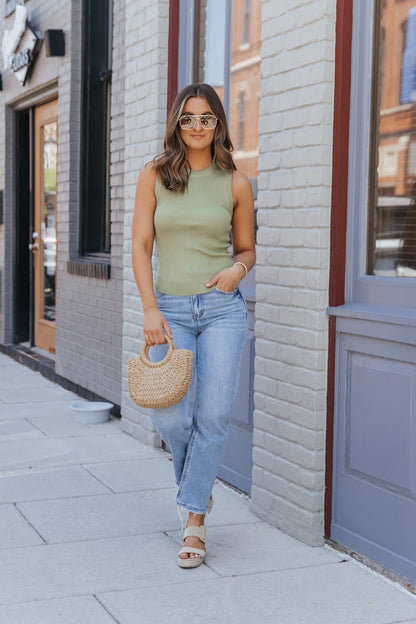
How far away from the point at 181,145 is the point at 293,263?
76cm

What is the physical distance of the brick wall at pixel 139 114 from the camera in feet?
19.0

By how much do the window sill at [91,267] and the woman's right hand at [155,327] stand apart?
3.30m

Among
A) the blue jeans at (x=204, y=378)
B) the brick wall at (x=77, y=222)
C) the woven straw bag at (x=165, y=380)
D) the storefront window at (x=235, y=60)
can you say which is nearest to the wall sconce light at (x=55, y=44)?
the brick wall at (x=77, y=222)

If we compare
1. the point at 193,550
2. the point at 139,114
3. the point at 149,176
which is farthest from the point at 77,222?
the point at 193,550

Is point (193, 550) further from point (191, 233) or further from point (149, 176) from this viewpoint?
point (149, 176)

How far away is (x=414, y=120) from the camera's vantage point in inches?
144

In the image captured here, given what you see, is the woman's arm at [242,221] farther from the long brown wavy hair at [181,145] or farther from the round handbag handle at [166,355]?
the round handbag handle at [166,355]

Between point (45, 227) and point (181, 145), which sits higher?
point (181, 145)

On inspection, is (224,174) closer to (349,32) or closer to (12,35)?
(349,32)

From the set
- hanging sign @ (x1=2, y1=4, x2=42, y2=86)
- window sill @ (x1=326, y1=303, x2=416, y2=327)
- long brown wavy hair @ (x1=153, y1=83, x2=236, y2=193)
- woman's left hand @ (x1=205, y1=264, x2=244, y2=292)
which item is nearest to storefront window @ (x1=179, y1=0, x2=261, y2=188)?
long brown wavy hair @ (x1=153, y1=83, x2=236, y2=193)

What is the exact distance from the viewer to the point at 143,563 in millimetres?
3803

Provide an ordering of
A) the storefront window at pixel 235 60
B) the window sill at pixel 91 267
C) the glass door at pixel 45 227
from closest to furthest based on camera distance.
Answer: the storefront window at pixel 235 60 < the window sill at pixel 91 267 < the glass door at pixel 45 227

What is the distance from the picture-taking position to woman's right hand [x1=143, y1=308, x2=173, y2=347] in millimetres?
3637

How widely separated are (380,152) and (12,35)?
649 centimetres
